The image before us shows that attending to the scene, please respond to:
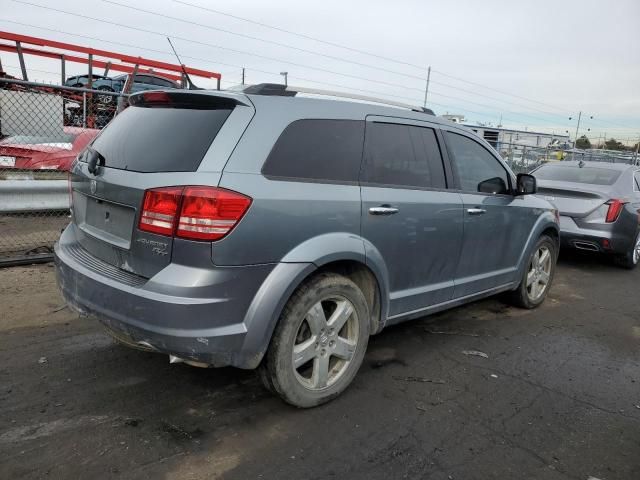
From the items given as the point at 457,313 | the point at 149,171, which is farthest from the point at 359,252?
the point at 457,313

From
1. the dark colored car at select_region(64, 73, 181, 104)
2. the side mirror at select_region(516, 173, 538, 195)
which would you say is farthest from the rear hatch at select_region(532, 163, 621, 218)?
the dark colored car at select_region(64, 73, 181, 104)

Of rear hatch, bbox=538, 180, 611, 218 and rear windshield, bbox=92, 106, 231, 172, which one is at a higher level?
rear windshield, bbox=92, 106, 231, 172

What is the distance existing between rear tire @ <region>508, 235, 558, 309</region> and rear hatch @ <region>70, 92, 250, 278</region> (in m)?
3.62

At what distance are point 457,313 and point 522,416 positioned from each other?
1981mm

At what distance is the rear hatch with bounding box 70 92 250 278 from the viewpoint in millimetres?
2664

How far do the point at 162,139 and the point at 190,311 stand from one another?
101cm

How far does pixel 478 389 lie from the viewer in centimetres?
354

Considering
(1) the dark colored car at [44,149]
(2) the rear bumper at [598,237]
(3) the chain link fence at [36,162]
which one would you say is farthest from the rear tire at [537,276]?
(1) the dark colored car at [44,149]

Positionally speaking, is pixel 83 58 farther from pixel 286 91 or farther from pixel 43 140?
pixel 286 91

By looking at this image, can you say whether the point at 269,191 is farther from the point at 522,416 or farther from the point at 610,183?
the point at 610,183

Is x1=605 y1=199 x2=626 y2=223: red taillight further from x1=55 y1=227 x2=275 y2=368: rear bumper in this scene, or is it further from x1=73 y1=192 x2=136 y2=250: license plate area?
x1=73 y1=192 x2=136 y2=250: license plate area

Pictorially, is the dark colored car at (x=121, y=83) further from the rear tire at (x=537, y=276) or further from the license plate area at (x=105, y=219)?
the license plate area at (x=105, y=219)

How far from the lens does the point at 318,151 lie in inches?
122

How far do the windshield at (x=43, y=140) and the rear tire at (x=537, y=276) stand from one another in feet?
22.3
